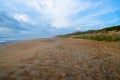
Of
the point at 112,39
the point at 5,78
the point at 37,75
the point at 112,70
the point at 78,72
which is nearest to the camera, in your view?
the point at 5,78

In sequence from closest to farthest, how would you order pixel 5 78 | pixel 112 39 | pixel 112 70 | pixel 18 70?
pixel 5 78 < pixel 18 70 < pixel 112 70 < pixel 112 39

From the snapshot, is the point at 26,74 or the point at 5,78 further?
the point at 26,74

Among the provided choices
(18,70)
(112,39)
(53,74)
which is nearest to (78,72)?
(53,74)

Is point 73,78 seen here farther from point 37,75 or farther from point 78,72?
point 37,75

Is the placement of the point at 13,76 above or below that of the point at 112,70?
above

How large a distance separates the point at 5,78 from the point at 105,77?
2.70m

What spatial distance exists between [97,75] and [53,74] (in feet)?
4.30

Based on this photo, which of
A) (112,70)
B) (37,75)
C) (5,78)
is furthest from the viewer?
(112,70)

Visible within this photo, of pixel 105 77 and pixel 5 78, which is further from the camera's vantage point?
pixel 105 77

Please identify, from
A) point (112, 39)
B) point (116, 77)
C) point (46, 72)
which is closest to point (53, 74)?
point (46, 72)

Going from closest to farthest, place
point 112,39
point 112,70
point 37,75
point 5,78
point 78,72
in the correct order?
point 5,78, point 37,75, point 78,72, point 112,70, point 112,39

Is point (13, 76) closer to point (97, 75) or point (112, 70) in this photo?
point (97, 75)

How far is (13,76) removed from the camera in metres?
3.82

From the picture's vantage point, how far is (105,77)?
446 centimetres
